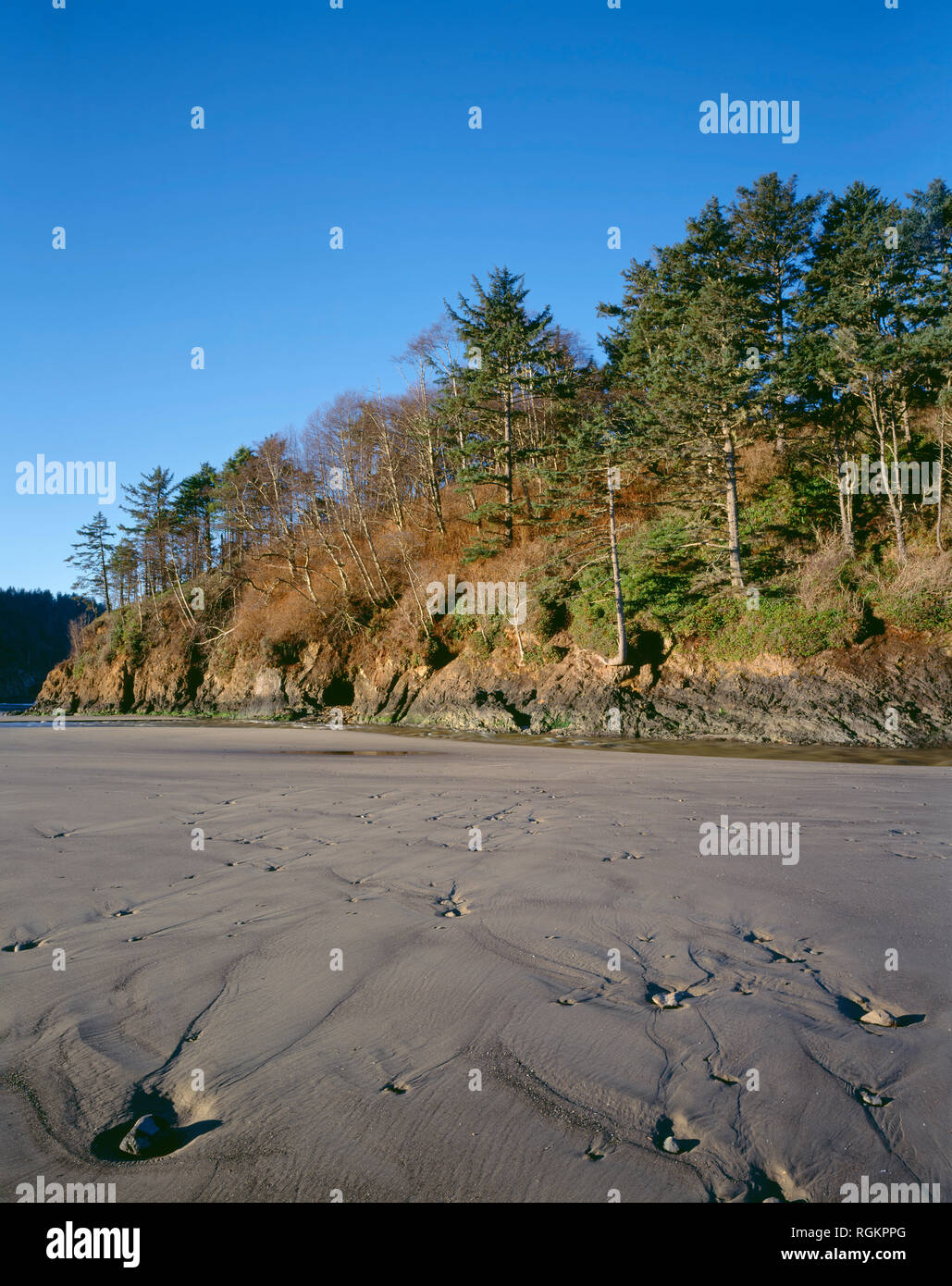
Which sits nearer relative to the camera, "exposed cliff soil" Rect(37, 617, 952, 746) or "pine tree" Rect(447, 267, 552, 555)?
"exposed cliff soil" Rect(37, 617, 952, 746)

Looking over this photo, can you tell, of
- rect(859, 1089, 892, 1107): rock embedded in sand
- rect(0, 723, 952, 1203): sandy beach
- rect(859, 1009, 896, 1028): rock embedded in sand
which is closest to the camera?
rect(0, 723, 952, 1203): sandy beach

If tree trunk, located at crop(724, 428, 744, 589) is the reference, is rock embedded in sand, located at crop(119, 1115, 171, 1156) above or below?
below

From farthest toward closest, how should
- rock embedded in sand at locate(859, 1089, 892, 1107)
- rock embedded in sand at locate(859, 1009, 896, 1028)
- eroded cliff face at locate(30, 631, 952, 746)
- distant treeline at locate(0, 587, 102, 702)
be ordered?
distant treeline at locate(0, 587, 102, 702) < eroded cliff face at locate(30, 631, 952, 746) < rock embedded in sand at locate(859, 1009, 896, 1028) < rock embedded in sand at locate(859, 1089, 892, 1107)

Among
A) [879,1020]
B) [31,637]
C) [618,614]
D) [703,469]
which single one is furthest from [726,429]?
[31,637]

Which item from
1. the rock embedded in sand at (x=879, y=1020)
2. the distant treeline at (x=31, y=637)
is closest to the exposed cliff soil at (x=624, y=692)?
the rock embedded in sand at (x=879, y=1020)

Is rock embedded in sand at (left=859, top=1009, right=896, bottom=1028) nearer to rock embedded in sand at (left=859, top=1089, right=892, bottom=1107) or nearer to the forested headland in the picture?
rock embedded in sand at (left=859, top=1089, right=892, bottom=1107)

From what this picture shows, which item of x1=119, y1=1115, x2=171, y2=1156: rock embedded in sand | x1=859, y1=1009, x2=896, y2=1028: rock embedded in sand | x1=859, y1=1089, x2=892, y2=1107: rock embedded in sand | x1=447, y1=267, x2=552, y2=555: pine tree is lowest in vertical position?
x1=859, y1=1009, x2=896, y2=1028: rock embedded in sand

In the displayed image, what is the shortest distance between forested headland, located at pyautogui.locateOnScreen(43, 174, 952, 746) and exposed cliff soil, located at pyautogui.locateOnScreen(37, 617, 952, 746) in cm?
48

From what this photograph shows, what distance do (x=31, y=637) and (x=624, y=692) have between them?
5048 inches

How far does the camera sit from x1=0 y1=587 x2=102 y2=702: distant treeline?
344 feet

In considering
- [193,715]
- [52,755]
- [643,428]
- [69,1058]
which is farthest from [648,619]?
[193,715]

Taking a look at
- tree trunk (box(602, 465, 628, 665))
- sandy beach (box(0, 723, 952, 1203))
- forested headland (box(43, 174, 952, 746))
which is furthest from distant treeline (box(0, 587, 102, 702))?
sandy beach (box(0, 723, 952, 1203))

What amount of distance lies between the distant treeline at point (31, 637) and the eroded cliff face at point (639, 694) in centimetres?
8461

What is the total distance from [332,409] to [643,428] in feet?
77.1
